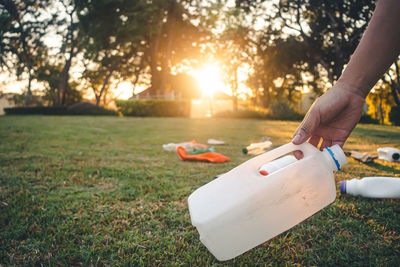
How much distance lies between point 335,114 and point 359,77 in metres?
0.21

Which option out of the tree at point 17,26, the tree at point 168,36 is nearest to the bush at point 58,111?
the tree at point 168,36

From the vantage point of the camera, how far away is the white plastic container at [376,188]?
168cm

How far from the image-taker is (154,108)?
1622 cm

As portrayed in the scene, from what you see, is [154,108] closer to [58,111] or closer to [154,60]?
[58,111]

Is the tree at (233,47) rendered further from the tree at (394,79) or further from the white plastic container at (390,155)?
the white plastic container at (390,155)

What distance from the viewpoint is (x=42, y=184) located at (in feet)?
7.16

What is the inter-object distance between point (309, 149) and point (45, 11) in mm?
3890

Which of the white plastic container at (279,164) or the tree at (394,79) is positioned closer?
the white plastic container at (279,164)

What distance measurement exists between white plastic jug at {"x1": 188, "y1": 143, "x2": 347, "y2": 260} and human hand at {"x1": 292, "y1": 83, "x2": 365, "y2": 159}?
10cm

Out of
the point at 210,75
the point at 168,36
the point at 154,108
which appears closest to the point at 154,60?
the point at 168,36

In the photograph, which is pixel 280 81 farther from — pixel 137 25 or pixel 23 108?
pixel 23 108

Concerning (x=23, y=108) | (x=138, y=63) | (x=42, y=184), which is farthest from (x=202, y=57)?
(x=42, y=184)

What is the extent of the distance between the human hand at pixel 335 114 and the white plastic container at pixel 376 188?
28.6 inches

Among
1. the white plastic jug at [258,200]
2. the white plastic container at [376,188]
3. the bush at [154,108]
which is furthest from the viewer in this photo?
the bush at [154,108]
